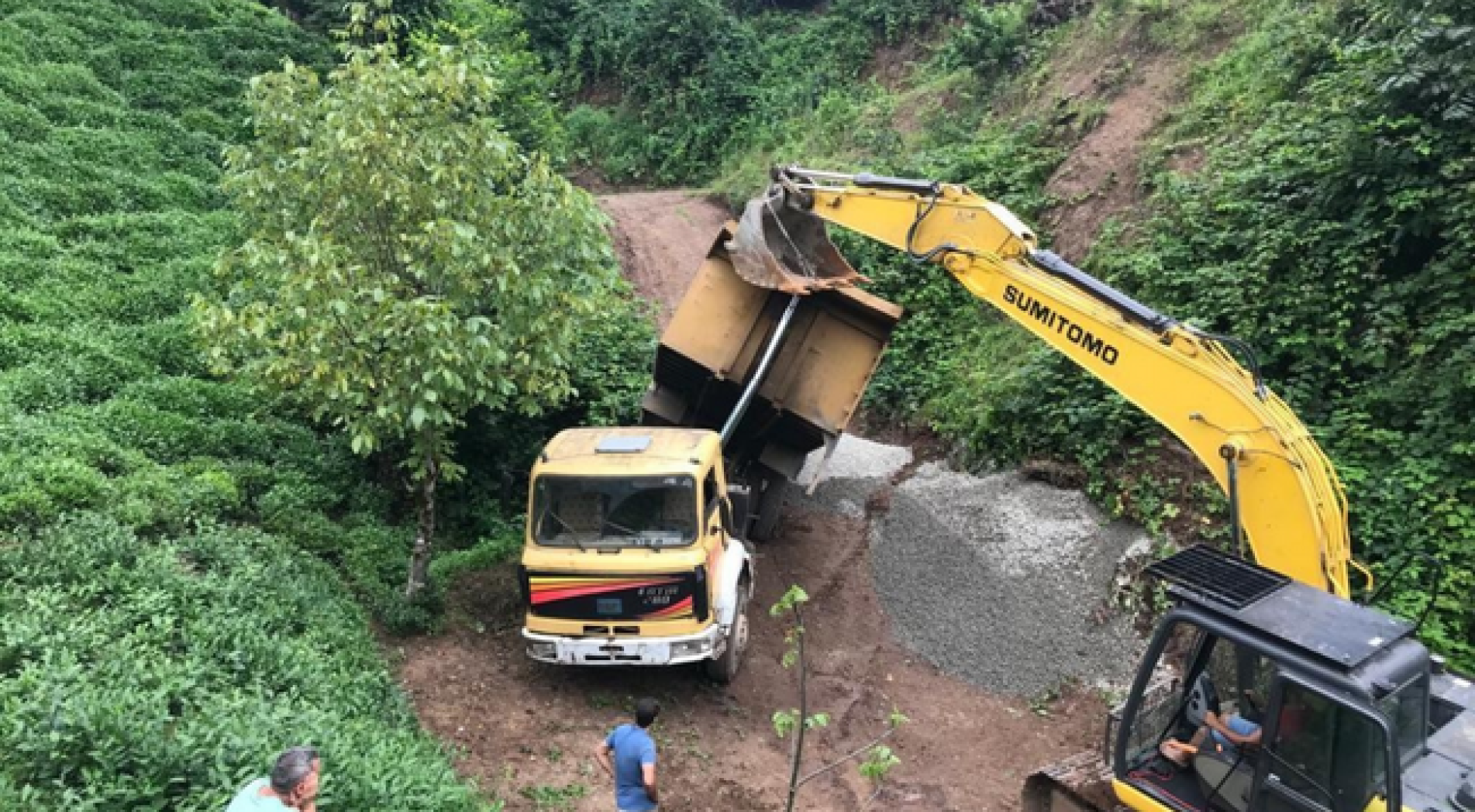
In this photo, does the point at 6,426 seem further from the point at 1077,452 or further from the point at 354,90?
the point at 1077,452

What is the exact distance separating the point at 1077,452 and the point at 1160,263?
280 cm

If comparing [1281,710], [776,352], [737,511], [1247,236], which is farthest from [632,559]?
[1247,236]

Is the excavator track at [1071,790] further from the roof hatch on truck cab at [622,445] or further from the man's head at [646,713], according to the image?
the roof hatch on truck cab at [622,445]

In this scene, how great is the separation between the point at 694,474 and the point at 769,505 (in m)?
3.21

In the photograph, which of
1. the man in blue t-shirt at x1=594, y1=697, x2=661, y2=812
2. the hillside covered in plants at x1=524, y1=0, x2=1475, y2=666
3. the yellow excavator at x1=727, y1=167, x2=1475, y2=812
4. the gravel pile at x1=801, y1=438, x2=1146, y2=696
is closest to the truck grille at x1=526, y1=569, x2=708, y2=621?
the man in blue t-shirt at x1=594, y1=697, x2=661, y2=812

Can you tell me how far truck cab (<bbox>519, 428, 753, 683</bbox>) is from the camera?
7.96m

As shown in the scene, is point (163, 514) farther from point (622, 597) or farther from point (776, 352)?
point (776, 352)

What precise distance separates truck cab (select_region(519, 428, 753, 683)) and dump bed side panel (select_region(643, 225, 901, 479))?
1.72 metres

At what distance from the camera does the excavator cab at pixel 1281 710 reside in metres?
4.59

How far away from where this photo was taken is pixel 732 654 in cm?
860

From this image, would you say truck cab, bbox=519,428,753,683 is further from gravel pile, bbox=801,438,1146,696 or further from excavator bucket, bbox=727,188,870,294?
gravel pile, bbox=801,438,1146,696

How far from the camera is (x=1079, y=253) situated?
13.9 meters

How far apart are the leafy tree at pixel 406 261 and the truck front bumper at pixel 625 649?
174 centimetres

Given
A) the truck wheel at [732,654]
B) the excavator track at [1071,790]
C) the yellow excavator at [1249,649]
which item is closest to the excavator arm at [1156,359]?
the yellow excavator at [1249,649]
